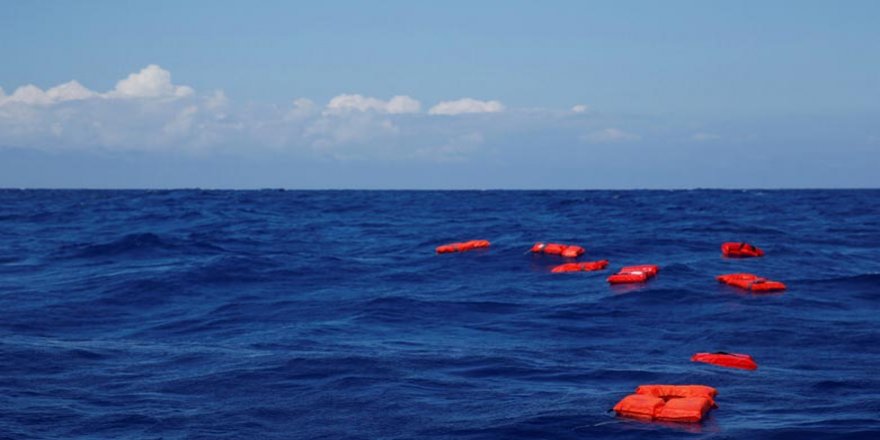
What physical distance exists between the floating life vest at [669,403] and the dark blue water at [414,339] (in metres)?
0.26

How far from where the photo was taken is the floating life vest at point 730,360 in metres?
18.4

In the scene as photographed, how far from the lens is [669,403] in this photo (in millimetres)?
14555

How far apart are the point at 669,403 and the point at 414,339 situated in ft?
27.4

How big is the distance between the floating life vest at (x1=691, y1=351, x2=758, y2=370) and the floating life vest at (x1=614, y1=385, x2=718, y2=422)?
306 cm

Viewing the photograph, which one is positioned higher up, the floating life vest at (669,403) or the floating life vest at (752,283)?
the floating life vest at (752,283)

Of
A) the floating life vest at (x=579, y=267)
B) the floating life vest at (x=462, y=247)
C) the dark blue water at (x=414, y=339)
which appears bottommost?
the dark blue water at (x=414, y=339)

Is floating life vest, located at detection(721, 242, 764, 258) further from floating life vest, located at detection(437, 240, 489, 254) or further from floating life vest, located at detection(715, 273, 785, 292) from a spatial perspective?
floating life vest, located at detection(437, 240, 489, 254)

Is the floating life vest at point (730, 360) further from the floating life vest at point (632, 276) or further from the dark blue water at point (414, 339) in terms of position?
the floating life vest at point (632, 276)

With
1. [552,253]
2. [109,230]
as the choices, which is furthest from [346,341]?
[109,230]

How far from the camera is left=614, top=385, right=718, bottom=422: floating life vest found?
14.2 meters

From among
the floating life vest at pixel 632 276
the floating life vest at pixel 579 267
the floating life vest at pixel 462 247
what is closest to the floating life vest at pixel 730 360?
the floating life vest at pixel 632 276

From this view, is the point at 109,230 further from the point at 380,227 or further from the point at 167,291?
the point at 167,291

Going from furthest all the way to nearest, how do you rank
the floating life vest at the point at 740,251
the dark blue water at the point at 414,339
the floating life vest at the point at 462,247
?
1. the floating life vest at the point at 462,247
2. the floating life vest at the point at 740,251
3. the dark blue water at the point at 414,339

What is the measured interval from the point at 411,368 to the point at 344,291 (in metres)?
11.8
